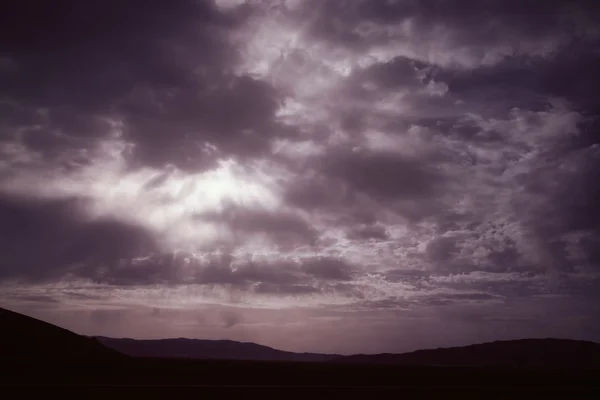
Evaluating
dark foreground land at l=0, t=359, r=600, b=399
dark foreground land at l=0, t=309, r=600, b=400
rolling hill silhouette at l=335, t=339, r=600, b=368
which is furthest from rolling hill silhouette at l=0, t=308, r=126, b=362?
rolling hill silhouette at l=335, t=339, r=600, b=368

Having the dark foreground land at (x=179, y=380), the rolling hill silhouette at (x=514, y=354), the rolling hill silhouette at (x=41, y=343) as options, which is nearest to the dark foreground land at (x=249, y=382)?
the dark foreground land at (x=179, y=380)

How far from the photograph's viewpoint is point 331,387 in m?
29.3

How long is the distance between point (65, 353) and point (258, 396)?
25902mm

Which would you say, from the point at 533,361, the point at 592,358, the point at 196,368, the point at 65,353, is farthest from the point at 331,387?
the point at 592,358

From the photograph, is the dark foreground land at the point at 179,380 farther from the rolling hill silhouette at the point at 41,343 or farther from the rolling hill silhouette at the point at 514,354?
the rolling hill silhouette at the point at 514,354

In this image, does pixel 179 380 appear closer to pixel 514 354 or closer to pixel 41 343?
pixel 41 343

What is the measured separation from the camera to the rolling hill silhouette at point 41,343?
40.2 meters

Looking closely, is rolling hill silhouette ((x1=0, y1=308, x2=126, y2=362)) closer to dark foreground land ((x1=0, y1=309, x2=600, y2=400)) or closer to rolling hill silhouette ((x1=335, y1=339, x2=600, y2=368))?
dark foreground land ((x1=0, y1=309, x2=600, y2=400))

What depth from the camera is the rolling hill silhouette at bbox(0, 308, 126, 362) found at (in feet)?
132

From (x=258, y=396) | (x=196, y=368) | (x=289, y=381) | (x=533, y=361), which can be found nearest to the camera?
(x=258, y=396)

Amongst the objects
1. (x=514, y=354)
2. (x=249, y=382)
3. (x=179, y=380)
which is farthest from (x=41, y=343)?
(x=514, y=354)

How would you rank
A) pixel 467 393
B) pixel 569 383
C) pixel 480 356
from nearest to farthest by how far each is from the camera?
pixel 467 393
pixel 569 383
pixel 480 356

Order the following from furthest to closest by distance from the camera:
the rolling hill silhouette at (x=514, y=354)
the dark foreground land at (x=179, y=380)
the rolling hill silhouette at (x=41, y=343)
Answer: the rolling hill silhouette at (x=514, y=354) < the rolling hill silhouette at (x=41, y=343) < the dark foreground land at (x=179, y=380)

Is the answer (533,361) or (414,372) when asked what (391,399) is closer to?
(414,372)
